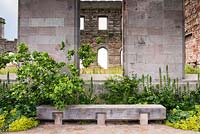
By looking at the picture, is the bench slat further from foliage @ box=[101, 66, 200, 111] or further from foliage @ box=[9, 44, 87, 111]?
foliage @ box=[101, 66, 200, 111]

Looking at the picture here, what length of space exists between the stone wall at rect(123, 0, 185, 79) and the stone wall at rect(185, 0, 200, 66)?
6.02 meters

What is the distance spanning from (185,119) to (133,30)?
242 centimetres

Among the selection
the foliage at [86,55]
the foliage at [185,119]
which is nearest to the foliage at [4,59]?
the foliage at [86,55]

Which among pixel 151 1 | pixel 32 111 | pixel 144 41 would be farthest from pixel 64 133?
pixel 151 1

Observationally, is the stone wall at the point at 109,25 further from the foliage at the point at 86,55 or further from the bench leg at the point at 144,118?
the bench leg at the point at 144,118

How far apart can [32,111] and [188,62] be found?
9.85m

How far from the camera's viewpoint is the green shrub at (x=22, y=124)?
5.00 metres

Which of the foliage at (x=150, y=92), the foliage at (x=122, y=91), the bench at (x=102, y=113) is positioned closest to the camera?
the bench at (x=102, y=113)

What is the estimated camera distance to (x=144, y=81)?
6781 mm

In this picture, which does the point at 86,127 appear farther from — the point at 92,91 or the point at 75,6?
the point at 75,6

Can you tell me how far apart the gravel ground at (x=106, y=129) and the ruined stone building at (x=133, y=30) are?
1816 mm

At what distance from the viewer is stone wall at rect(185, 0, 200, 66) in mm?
12562

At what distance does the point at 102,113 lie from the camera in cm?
555

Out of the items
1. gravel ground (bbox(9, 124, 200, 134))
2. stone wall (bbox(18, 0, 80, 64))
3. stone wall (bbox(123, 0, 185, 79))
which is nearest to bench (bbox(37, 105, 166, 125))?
gravel ground (bbox(9, 124, 200, 134))
